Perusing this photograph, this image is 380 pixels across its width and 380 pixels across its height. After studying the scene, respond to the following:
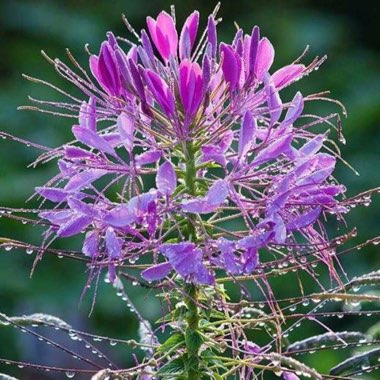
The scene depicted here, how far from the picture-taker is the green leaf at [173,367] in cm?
125

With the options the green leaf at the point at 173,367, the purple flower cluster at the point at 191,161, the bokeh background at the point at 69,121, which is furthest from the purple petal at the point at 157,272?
the bokeh background at the point at 69,121

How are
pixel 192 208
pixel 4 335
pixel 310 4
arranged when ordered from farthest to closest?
pixel 310 4 < pixel 4 335 < pixel 192 208

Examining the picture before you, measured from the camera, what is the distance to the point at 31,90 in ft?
13.1

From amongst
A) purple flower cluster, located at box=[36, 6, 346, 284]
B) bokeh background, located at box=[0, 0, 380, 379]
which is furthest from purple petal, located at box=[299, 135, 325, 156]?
bokeh background, located at box=[0, 0, 380, 379]

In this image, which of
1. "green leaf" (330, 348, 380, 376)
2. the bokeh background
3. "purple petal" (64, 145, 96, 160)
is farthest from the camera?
the bokeh background

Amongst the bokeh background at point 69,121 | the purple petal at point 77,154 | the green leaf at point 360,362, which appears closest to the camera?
the green leaf at point 360,362

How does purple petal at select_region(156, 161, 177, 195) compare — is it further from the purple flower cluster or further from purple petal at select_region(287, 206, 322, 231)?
purple petal at select_region(287, 206, 322, 231)

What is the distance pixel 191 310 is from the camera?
129 centimetres

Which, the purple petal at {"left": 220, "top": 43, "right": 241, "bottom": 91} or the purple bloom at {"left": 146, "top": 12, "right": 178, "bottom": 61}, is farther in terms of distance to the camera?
the purple bloom at {"left": 146, "top": 12, "right": 178, "bottom": 61}

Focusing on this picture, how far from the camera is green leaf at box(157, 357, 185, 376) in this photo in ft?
4.12

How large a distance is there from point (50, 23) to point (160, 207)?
3.23m

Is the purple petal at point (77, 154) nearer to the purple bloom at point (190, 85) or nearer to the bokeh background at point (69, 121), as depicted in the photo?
the purple bloom at point (190, 85)

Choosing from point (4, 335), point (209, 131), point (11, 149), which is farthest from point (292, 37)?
point (209, 131)

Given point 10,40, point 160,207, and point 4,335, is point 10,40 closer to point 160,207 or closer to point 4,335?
point 4,335
